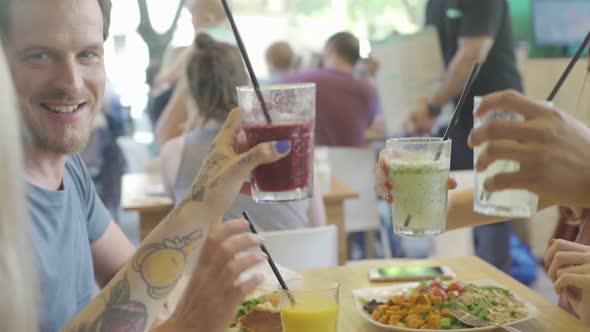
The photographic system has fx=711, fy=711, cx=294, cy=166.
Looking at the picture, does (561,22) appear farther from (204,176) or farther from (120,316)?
(120,316)

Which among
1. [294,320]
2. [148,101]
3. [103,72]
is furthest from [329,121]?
[294,320]

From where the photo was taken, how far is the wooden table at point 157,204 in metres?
3.01

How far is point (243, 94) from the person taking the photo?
1299mm

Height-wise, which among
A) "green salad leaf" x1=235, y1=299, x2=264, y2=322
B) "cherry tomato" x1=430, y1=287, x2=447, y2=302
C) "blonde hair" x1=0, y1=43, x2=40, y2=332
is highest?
"blonde hair" x1=0, y1=43, x2=40, y2=332

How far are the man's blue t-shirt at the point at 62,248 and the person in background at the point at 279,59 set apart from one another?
347 cm

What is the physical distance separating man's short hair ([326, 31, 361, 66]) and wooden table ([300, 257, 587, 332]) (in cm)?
256

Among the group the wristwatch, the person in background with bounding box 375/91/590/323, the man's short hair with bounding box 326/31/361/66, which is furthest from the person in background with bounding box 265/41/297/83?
the person in background with bounding box 375/91/590/323

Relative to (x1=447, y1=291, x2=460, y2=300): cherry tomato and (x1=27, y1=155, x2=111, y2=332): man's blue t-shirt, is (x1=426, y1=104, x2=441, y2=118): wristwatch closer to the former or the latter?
(x1=447, y1=291, x2=460, y2=300): cherry tomato

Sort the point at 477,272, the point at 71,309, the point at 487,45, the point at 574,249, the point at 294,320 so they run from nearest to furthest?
the point at 294,320 < the point at 574,249 < the point at 71,309 < the point at 477,272 < the point at 487,45

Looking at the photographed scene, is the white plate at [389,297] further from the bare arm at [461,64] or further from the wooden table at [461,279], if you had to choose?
the bare arm at [461,64]

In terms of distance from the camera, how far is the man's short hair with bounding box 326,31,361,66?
4.48 m

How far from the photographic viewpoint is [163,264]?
1.44 m

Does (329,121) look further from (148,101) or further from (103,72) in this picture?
(103,72)

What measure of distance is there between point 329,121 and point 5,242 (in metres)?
3.72
